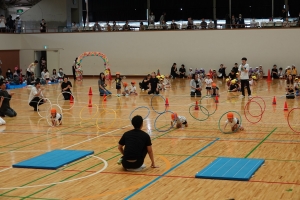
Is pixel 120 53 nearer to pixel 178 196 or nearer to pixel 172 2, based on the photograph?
pixel 172 2

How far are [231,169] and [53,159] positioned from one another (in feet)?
14.1

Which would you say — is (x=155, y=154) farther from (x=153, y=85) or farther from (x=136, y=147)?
(x=153, y=85)

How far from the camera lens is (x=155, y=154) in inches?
507

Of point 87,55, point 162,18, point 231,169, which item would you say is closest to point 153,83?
point 87,55

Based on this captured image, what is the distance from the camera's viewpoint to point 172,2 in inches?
1949

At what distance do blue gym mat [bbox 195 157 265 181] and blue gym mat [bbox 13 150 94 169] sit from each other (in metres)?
3.26

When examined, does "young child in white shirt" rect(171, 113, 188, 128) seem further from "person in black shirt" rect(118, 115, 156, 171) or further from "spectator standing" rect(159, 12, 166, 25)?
"spectator standing" rect(159, 12, 166, 25)

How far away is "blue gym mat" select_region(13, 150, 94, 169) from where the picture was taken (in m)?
11.6

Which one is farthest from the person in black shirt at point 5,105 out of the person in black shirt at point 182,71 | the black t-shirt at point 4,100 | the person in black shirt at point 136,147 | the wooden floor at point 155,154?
the person in black shirt at point 182,71

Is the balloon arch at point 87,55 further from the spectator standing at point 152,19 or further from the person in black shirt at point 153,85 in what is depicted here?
the person in black shirt at point 153,85

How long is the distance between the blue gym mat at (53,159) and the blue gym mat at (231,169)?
128 inches

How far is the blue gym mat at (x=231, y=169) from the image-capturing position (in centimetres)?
1023

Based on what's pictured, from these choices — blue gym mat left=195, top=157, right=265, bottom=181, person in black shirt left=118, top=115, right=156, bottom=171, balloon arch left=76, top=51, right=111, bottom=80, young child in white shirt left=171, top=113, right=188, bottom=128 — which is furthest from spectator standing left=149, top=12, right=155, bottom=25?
person in black shirt left=118, top=115, right=156, bottom=171

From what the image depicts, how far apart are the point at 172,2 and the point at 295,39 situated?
41.5 ft
